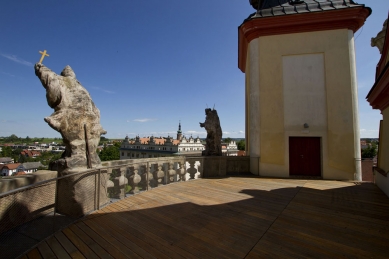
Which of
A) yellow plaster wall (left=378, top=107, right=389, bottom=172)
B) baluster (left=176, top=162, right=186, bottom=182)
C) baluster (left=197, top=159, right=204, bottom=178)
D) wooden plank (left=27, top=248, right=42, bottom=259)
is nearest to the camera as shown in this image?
wooden plank (left=27, top=248, right=42, bottom=259)

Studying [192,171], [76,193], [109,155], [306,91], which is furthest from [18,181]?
[109,155]

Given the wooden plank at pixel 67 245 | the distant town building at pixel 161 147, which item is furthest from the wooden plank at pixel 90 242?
the distant town building at pixel 161 147

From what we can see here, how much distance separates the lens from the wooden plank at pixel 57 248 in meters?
2.28

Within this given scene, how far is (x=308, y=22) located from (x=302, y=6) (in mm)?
855

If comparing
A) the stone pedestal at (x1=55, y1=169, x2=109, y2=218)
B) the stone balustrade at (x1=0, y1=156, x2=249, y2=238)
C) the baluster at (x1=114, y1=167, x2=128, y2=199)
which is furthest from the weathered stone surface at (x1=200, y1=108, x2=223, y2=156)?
the stone pedestal at (x1=55, y1=169, x2=109, y2=218)

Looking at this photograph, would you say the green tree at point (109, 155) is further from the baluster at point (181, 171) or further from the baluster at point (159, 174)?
the baluster at point (159, 174)

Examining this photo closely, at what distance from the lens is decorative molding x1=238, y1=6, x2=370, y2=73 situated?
751 cm

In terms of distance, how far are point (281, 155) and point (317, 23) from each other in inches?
234

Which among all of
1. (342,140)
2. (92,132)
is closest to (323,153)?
(342,140)

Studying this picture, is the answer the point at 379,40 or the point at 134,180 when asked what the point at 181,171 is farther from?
the point at 379,40

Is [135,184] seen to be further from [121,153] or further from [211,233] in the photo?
[121,153]

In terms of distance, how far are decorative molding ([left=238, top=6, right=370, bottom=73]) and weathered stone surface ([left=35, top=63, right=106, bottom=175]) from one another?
8052mm

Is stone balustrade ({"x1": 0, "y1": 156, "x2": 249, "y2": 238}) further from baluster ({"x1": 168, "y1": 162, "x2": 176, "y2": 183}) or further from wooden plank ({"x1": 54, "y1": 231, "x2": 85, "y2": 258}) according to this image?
wooden plank ({"x1": 54, "y1": 231, "x2": 85, "y2": 258})

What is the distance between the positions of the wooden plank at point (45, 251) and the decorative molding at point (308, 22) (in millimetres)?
9920
